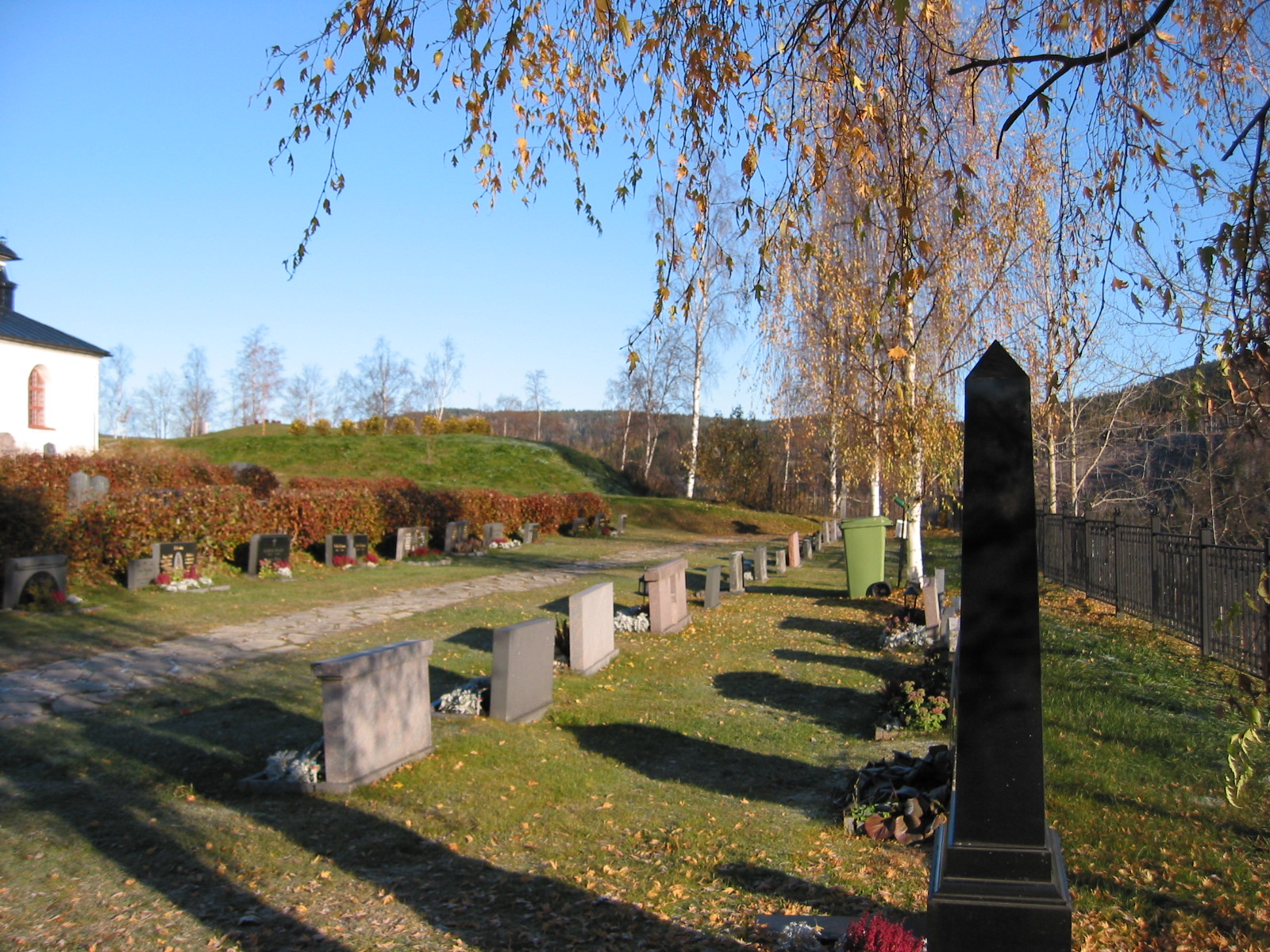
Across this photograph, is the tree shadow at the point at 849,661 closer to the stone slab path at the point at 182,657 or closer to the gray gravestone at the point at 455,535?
the stone slab path at the point at 182,657

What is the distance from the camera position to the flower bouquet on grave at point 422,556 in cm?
2114

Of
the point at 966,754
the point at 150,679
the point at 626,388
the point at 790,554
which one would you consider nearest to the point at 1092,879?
the point at 966,754

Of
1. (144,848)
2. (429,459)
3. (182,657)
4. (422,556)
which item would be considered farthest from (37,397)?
(144,848)

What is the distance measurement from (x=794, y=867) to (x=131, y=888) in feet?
11.4

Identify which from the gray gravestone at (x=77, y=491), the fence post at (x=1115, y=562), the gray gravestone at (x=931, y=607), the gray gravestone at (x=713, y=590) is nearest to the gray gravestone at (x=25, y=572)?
the gray gravestone at (x=77, y=491)

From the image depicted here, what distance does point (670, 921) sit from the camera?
459cm

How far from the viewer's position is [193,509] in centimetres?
1575

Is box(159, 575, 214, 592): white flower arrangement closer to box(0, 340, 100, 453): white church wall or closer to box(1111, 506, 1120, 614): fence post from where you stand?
box(1111, 506, 1120, 614): fence post

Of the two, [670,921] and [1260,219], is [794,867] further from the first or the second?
[1260,219]

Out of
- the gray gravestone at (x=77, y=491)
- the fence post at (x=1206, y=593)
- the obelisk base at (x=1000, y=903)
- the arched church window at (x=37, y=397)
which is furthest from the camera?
the arched church window at (x=37, y=397)

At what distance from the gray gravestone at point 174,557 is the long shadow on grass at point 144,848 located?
26.2 feet

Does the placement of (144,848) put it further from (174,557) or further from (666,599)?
(174,557)

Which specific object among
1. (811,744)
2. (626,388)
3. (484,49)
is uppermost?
(626,388)

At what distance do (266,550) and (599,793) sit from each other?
12.0 meters
